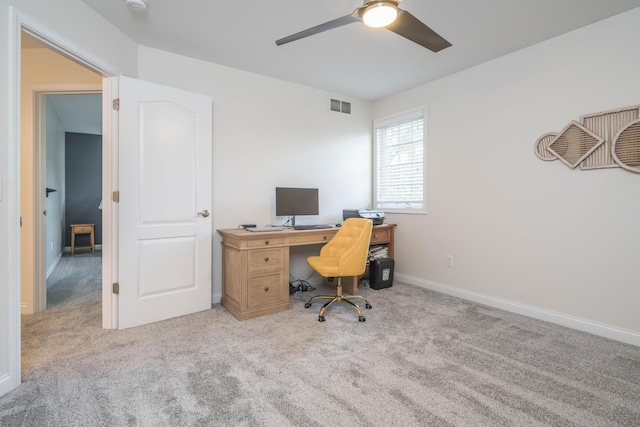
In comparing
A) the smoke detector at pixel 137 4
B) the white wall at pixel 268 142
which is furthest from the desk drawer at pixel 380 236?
the smoke detector at pixel 137 4

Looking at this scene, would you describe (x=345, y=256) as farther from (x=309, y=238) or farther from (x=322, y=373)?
(x=322, y=373)

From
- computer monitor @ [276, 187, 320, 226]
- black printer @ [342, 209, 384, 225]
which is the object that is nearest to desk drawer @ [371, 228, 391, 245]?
black printer @ [342, 209, 384, 225]

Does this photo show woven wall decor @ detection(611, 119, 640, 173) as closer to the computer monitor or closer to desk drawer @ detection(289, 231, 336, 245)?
desk drawer @ detection(289, 231, 336, 245)

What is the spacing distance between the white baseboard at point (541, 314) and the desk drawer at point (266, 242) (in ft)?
6.63

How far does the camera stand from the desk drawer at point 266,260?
2865 mm

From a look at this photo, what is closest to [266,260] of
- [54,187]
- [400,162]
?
[400,162]

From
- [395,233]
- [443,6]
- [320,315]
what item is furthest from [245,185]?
[443,6]

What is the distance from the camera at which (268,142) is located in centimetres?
364

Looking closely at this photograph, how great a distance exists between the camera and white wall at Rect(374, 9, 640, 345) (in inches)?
95.9

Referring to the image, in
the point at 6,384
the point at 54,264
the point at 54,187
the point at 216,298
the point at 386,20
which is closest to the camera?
the point at 6,384

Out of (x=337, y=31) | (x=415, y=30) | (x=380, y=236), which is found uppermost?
(x=337, y=31)

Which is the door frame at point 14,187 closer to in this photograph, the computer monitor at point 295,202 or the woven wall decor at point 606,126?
the computer monitor at point 295,202

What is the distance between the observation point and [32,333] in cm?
248

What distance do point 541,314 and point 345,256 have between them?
6.27ft
